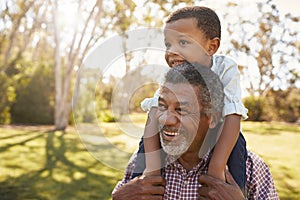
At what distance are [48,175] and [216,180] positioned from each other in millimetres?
5779

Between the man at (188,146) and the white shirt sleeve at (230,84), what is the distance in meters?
0.05

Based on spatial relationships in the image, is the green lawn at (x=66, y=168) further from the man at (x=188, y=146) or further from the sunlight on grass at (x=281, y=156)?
the man at (x=188, y=146)

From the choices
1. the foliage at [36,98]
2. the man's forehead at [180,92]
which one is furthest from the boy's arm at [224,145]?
the foliage at [36,98]

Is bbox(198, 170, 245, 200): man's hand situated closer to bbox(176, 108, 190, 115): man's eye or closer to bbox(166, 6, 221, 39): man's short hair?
bbox(176, 108, 190, 115): man's eye

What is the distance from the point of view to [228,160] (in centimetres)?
233

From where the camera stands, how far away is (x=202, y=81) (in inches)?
86.1

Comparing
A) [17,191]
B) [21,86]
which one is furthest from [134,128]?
[21,86]

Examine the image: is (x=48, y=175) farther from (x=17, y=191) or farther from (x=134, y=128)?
(x=134, y=128)

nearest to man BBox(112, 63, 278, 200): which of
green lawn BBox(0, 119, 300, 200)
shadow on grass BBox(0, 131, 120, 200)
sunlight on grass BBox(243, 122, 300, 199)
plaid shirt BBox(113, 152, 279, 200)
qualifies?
plaid shirt BBox(113, 152, 279, 200)

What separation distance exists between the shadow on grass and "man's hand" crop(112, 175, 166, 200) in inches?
155

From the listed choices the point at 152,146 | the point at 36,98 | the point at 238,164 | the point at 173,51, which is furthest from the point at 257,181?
the point at 36,98

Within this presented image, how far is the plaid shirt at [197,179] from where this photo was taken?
7.43 ft

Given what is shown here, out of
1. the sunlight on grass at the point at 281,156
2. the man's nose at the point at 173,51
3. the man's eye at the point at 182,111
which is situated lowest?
the sunlight on grass at the point at 281,156

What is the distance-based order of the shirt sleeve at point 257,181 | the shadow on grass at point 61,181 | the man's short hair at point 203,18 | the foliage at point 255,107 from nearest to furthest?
the shirt sleeve at point 257,181, the man's short hair at point 203,18, the shadow on grass at point 61,181, the foliage at point 255,107
